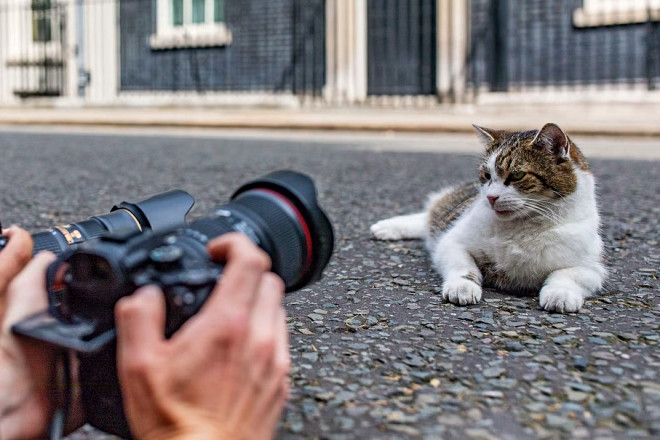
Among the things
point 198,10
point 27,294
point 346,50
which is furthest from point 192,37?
point 27,294

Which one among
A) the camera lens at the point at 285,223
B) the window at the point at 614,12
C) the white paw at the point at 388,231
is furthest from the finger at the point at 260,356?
the window at the point at 614,12

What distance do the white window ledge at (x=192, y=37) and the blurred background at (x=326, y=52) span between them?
2 cm

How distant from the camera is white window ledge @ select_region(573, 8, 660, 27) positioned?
9.37 m

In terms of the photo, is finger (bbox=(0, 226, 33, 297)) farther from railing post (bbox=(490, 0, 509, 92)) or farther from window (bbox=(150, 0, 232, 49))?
window (bbox=(150, 0, 232, 49))

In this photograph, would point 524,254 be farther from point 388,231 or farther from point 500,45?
point 500,45

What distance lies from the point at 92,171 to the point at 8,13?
1062cm

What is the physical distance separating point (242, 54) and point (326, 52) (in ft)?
4.78

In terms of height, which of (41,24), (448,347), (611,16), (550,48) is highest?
(41,24)

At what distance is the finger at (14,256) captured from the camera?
4.12 feet

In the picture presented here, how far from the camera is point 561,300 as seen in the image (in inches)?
80.0

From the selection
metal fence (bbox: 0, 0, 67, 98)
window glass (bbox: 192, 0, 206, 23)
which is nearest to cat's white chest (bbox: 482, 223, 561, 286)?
window glass (bbox: 192, 0, 206, 23)

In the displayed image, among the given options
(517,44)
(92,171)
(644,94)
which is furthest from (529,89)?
(92,171)

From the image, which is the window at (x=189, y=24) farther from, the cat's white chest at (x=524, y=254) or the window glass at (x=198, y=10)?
the cat's white chest at (x=524, y=254)

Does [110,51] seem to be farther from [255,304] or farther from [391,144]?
[255,304]
